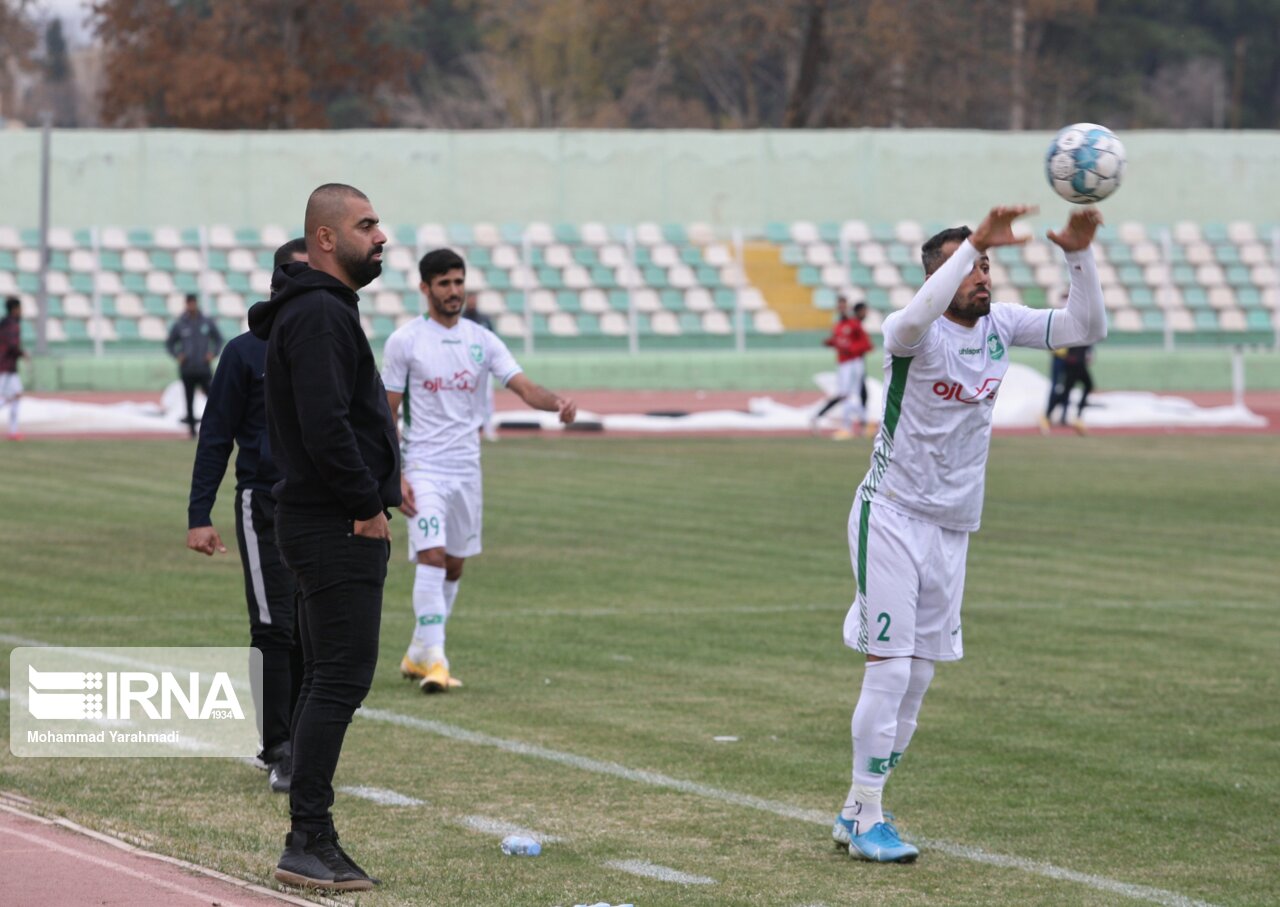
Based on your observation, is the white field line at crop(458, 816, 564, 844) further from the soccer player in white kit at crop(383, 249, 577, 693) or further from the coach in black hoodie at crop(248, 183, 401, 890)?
the soccer player in white kit at crop(383, 249, 577, 693)

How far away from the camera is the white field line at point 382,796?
25.8 feet

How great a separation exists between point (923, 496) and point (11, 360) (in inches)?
953

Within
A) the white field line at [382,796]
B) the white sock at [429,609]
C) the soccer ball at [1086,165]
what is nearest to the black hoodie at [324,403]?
the white field line at [382,796]

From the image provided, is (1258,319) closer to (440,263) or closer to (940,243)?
(440,263)

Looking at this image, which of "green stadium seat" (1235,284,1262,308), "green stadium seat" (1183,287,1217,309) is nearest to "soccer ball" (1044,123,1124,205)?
"green stadium seat" (1183,287,1217,309)

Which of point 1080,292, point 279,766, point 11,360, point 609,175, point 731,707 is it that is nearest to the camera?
point 1080,292

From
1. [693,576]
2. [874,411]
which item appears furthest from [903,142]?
[693,576]

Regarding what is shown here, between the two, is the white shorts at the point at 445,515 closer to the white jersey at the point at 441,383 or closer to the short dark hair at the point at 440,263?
the white jersey at the point at 441,383

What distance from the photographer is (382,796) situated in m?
7.99

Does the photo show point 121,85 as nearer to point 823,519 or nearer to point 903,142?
point 903,142

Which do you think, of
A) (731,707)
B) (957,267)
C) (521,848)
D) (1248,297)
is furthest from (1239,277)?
(521,848)

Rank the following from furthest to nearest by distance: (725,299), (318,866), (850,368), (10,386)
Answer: (725,299), (850,368), (10,386), (318,866)

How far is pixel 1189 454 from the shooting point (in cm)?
2811

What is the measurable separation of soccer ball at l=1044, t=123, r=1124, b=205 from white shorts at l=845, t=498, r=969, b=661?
52.8 inches
